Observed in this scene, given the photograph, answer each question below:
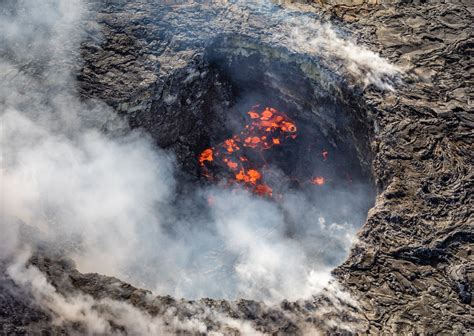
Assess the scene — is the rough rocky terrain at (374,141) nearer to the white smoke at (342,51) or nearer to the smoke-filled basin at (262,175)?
the smoke-filled basin at (262,175)

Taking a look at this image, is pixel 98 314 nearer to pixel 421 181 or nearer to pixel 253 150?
pixel 421 181

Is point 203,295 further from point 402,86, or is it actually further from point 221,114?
point 402,86

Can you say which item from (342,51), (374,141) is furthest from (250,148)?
(374,141)

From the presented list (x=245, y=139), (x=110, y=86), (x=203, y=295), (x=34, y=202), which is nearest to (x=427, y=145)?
(x=245, y=139)

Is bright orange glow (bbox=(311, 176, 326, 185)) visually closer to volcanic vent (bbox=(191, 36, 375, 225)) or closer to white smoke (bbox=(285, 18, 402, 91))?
volcanic vent (bbox=(191, 36, 375, 225))

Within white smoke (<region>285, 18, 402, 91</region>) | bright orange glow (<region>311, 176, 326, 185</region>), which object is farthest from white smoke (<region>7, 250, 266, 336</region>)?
white smoke (<region>285, 18, 402, 91</region>)

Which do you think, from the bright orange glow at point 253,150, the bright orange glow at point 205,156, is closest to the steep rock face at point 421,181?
the bright orange glow at point 253,150
